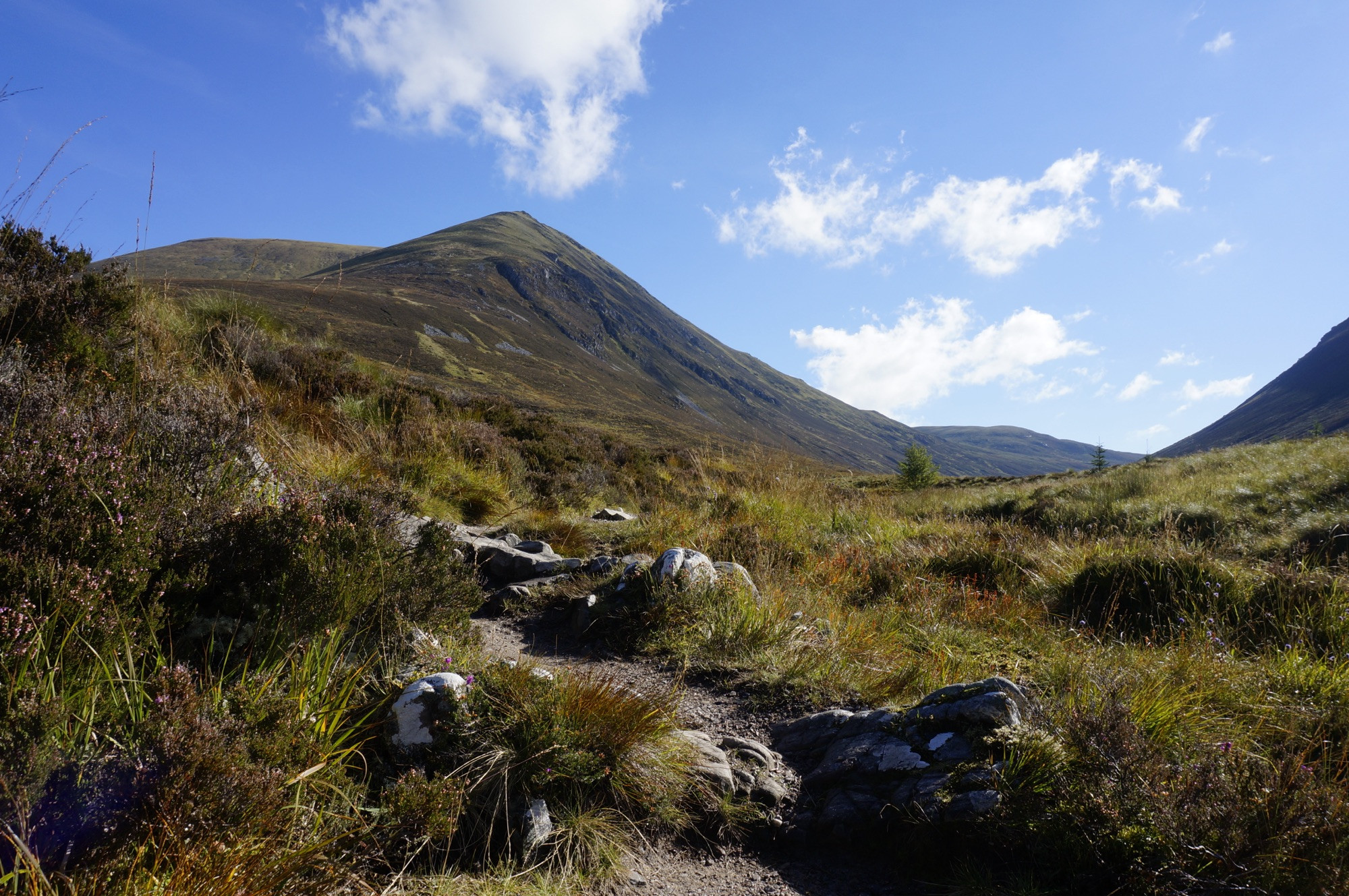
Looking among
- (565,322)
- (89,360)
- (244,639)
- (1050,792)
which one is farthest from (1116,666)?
(565,322)

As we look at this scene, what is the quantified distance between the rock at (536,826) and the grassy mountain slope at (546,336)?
7077mm

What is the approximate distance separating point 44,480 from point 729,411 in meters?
139

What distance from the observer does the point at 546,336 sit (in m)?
104

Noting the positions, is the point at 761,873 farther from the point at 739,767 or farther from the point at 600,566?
the point at 600,566

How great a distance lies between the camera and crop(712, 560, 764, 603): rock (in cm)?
483

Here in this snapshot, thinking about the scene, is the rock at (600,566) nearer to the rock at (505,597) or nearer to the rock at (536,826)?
the rock at (505,597)

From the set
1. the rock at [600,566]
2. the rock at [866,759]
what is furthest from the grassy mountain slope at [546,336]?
the rock at [866,759]

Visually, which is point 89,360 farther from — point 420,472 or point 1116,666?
point 1116,666

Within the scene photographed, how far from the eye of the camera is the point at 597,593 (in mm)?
4988

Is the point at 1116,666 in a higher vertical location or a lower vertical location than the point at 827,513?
lower

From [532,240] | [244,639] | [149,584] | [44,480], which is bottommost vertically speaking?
[244,639]

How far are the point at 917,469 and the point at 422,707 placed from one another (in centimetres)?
3129

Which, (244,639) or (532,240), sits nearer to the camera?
(244,639)

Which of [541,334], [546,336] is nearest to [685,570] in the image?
[541,334]
